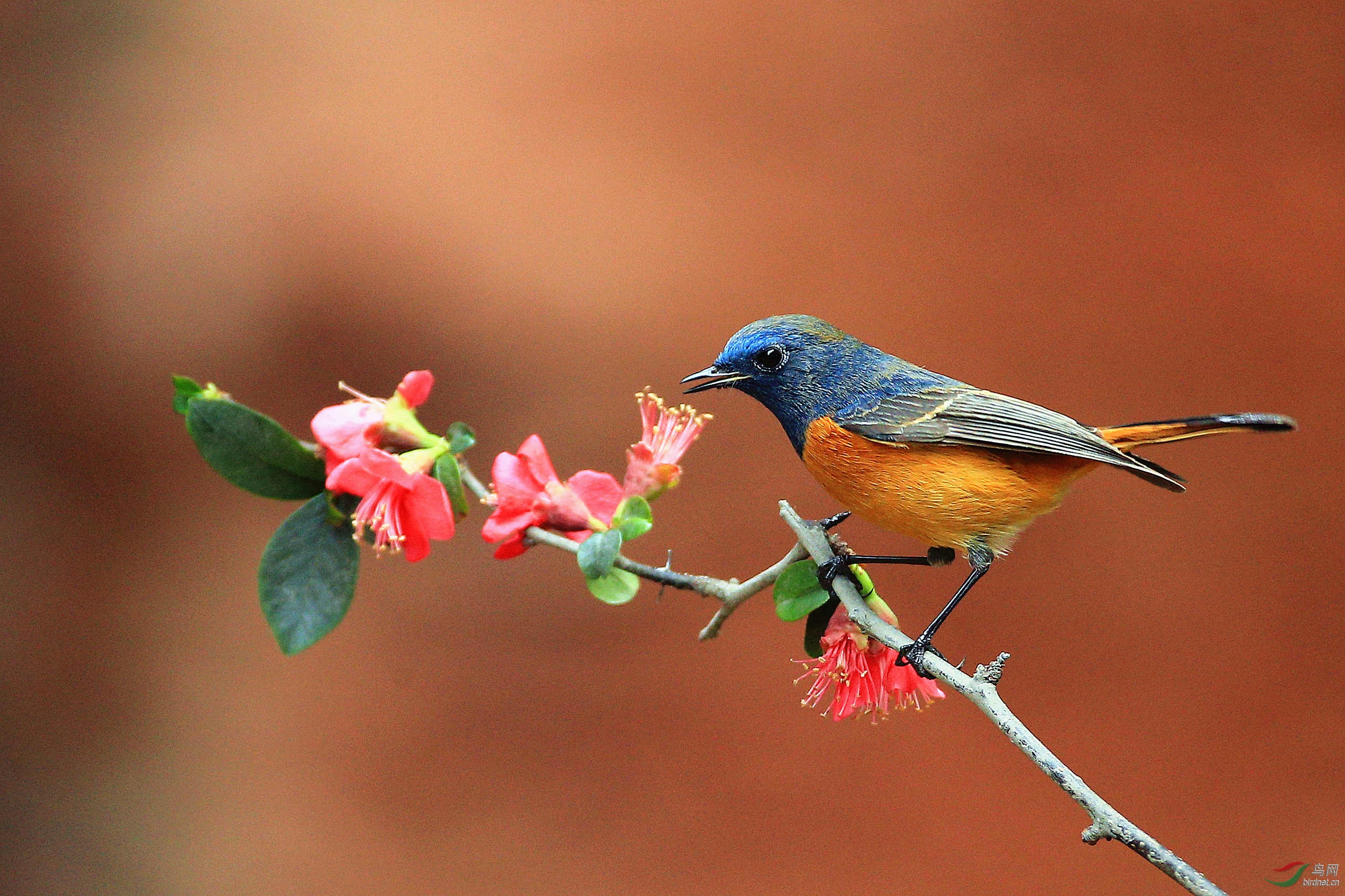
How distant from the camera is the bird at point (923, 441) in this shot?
1016 mm

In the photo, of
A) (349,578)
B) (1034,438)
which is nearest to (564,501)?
(349,578)

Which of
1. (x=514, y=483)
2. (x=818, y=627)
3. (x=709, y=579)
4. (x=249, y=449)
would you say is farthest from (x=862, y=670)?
(x=249, y=449)

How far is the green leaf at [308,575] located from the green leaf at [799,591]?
43 cm

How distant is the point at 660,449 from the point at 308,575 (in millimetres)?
389

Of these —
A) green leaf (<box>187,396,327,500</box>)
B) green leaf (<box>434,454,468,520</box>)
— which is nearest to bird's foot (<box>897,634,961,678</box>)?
green leaf (<box>434,454,468,520</box>)

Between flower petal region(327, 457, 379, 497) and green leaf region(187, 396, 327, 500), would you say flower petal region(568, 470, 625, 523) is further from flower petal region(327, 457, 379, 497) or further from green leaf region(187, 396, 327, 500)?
green leaf region(187, 396, 327, 500)

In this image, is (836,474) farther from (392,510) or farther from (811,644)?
(392,510)

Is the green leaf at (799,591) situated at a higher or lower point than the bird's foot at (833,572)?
lower

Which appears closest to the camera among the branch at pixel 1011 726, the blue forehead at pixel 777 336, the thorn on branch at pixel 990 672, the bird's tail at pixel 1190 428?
the branch at pixel 1011 726

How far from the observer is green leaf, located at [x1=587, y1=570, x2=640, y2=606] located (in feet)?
3.11

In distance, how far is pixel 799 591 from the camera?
37.0 inches

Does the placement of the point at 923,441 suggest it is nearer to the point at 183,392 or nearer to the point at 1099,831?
the point at 1099,831

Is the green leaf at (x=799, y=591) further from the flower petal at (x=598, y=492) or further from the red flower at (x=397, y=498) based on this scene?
the red flower at (x=397, y=498)

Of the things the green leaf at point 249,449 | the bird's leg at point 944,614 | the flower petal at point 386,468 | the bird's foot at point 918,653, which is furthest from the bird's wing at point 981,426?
the green leaf at point 249,449
